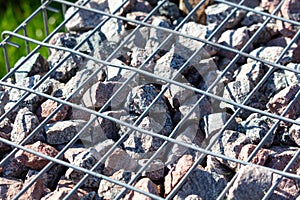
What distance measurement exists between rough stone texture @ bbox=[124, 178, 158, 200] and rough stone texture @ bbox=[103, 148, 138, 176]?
77 mm

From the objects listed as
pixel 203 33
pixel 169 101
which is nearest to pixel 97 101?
pixel 169 101

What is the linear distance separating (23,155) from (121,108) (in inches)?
11.2

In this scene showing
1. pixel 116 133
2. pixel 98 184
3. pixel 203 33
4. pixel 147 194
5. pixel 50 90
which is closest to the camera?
pixel 147 194

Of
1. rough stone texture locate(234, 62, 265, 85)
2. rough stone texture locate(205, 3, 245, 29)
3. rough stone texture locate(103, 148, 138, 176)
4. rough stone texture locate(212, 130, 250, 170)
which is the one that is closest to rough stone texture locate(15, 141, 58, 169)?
rough stone texture locate(103, 148, 138, 176)

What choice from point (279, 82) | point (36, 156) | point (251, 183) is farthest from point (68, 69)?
point (251, 183)

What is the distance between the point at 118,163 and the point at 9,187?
0.26 metres

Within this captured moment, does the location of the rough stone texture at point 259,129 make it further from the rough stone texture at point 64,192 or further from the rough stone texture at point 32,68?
the rough stone texture at point 32,68

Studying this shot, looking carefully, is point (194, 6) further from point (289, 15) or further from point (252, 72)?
point (252, 72)

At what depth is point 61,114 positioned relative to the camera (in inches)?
74.1

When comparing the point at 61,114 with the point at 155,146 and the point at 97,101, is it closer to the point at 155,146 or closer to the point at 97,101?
the point at 97,101

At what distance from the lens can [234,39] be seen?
210cm

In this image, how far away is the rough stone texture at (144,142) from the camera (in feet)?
5.73

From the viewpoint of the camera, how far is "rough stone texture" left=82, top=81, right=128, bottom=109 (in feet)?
6.21

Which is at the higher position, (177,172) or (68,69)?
(68,69)
